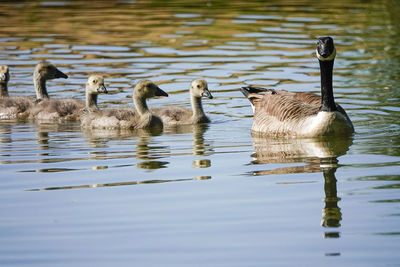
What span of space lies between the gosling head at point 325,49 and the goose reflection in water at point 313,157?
3.69 feet

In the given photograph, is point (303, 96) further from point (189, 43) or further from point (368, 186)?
point (189, 43)

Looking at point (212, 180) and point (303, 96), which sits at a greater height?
point (303, 96)

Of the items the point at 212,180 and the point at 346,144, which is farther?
the point at 346,144

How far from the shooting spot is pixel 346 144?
11602mm

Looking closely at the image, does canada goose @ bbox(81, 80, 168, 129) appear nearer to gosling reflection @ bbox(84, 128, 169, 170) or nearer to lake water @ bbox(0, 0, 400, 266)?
gosling reflection @ bbox(84, 128, 169, 170)

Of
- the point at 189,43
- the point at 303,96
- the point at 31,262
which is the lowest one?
the point at 31,262

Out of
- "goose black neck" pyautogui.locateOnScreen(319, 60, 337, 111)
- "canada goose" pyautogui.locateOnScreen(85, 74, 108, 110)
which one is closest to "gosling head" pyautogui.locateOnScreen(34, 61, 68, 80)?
"canada goose" pyautogui.locateOnScreen(85, 74, 108, 110)

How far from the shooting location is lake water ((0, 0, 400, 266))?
7.02 metres

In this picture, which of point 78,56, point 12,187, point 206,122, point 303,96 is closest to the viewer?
point 12,187

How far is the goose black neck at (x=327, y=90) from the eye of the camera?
12.0m

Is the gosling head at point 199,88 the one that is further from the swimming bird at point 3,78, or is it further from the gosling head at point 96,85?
the swimming bird at point 3,78

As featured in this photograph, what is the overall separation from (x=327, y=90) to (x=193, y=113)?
2.79 meters

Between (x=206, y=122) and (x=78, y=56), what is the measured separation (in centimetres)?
724

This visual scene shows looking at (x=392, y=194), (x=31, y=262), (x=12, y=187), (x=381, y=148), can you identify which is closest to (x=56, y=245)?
(x=31, y=262)
